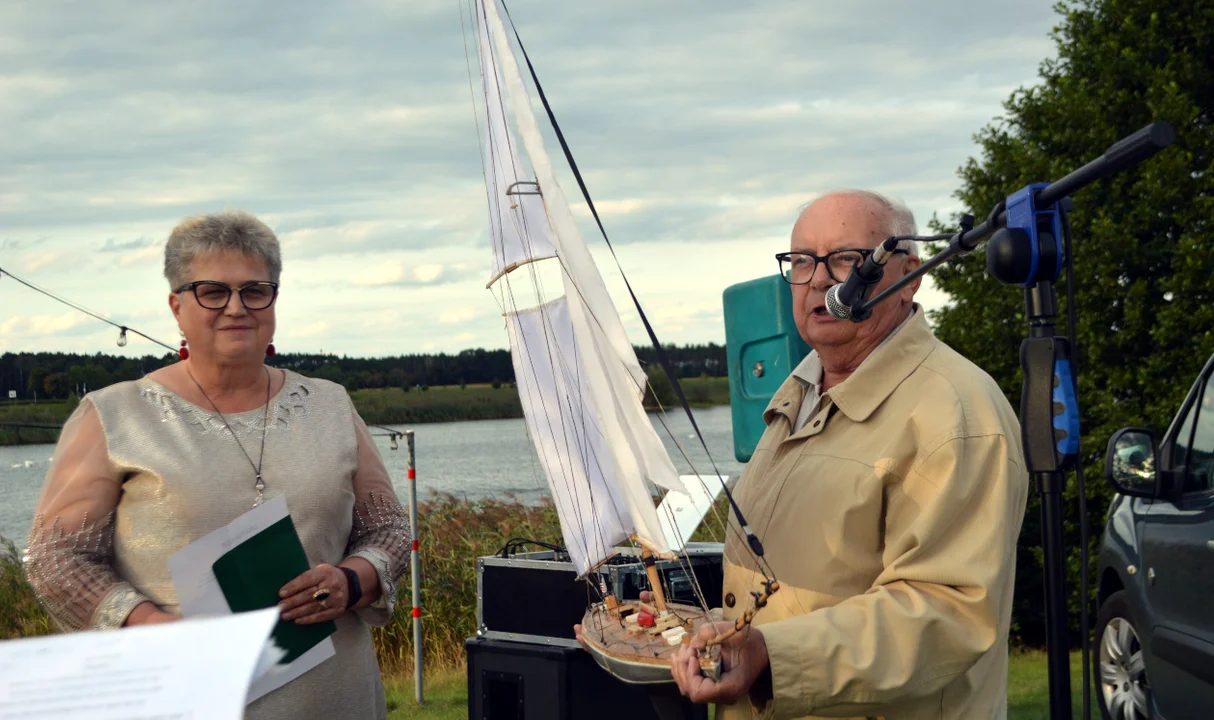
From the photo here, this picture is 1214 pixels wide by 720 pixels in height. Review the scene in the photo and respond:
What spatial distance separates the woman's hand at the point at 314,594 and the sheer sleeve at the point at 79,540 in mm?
291

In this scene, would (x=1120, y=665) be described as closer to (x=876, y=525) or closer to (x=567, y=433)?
(x=567, y=433)

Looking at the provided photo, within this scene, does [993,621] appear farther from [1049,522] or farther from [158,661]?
[158,661]

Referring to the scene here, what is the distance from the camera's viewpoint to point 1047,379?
58.6 inches

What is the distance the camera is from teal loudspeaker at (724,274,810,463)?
14.6 ft

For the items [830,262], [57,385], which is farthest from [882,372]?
[57,385]

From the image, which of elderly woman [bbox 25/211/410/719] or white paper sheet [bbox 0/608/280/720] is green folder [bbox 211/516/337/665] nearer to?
elderly woman [bbox 25/211/410/719]

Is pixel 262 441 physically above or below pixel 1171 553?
above

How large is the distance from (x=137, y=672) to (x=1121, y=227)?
9369 mm

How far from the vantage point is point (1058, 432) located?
4.89 ft

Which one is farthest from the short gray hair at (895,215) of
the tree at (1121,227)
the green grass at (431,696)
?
the tree at (1121,227)

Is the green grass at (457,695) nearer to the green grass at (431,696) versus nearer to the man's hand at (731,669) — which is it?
the green grass at (431,696)

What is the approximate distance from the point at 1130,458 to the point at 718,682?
2.46 m

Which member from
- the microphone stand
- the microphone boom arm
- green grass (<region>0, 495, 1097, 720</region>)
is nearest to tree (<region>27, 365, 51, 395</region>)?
green grass (<region>0, 495, 1097, 720</region>)

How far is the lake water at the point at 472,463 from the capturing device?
334 cm
